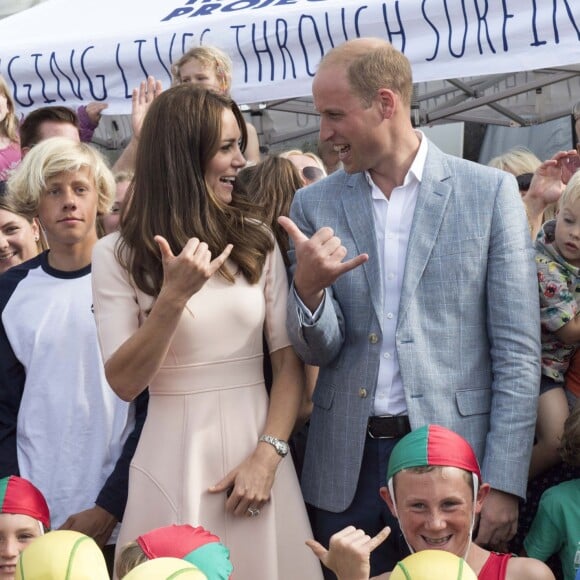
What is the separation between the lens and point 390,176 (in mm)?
3160

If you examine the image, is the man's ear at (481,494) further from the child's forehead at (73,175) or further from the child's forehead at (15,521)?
the child's forehead at (73,175)

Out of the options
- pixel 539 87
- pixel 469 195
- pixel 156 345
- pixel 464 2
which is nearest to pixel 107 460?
pixel 156 345

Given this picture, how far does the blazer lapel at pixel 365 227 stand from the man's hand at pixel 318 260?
21 cm

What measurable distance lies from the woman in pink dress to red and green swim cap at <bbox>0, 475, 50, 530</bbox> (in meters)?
0.30

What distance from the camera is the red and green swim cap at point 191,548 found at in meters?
2.38

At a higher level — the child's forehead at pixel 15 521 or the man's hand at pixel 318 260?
the man's hand at pixel 318 260

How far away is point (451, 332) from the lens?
3027mm

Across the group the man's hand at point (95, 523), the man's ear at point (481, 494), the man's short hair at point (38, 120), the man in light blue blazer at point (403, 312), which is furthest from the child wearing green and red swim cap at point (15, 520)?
the man's short hair at point (38, 120)

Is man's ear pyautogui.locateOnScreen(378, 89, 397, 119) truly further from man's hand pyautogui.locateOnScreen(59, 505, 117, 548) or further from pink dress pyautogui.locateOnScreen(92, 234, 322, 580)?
man's hand pyautogui.locateOnScreen(59, 505, 117, 548)

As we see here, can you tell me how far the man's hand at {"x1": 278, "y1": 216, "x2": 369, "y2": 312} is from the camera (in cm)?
282

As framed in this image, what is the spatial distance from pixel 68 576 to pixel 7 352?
167 cm

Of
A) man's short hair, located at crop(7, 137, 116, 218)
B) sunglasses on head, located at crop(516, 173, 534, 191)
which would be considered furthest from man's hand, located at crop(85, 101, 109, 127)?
sunglasses on head, located at crop(516, 173, 534, 191)

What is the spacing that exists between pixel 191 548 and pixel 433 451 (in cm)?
70

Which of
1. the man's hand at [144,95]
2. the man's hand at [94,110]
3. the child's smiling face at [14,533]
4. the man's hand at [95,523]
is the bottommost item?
the man's hand at [95,523]
